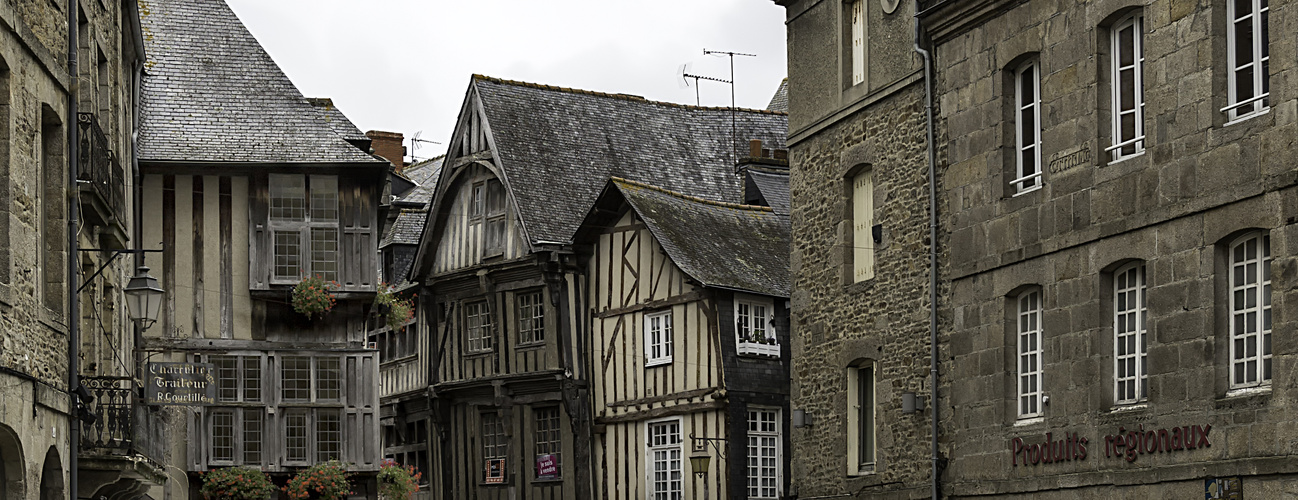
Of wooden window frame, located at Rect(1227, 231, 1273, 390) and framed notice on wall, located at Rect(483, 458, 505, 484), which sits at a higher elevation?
wooden window frame, located at Rect(1227, 231, 1273, 390)

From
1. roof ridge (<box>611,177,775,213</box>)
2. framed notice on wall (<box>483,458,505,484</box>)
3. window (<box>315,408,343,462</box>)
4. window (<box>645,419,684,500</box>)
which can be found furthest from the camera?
framed notice on wall (<box>483,458,505,484</box>)

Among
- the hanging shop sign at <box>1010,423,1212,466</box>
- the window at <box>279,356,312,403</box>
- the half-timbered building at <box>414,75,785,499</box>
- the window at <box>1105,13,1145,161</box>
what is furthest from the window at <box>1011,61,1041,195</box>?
the half-timbered building at <box>414,75,785,499</box>

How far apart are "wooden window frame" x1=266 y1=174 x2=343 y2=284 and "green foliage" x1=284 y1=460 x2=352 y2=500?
2.32 metres

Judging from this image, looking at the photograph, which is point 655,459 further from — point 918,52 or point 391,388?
point 918,52

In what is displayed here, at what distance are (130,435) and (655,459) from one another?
12.5m

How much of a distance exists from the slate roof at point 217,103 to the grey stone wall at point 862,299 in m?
5.95

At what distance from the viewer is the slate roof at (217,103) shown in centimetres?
2231

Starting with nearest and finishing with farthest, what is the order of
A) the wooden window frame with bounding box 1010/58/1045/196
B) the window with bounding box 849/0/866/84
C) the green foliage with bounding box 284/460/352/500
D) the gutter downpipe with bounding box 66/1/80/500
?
the gutter downpipe with bounding box 66/1/80/500, the wooden window frame with bounding box 1010/58/1045/196, the window with bounding box 849/0/866/84, the green foliage with bounding box 284/460/352/500

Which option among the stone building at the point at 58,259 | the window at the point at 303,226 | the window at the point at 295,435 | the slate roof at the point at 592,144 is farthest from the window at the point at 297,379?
the slate roof at the point at 592,144

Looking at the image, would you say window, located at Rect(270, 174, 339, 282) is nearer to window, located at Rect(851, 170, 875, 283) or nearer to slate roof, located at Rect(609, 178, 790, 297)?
slate roof, located at Rect(609, 178, 790, 297)

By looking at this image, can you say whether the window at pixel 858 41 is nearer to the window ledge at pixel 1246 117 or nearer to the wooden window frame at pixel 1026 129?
the wooden window frame at pixel 1026 129

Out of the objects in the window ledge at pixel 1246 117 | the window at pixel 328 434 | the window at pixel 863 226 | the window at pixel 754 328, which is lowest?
the window at pixel 328 434

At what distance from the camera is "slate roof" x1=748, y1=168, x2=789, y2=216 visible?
94.7 feet

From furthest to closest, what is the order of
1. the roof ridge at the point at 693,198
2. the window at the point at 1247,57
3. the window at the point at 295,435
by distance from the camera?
the roof ridge at the point at 693,198, the window at the point at 295,435, the window at the point at 1247,57
